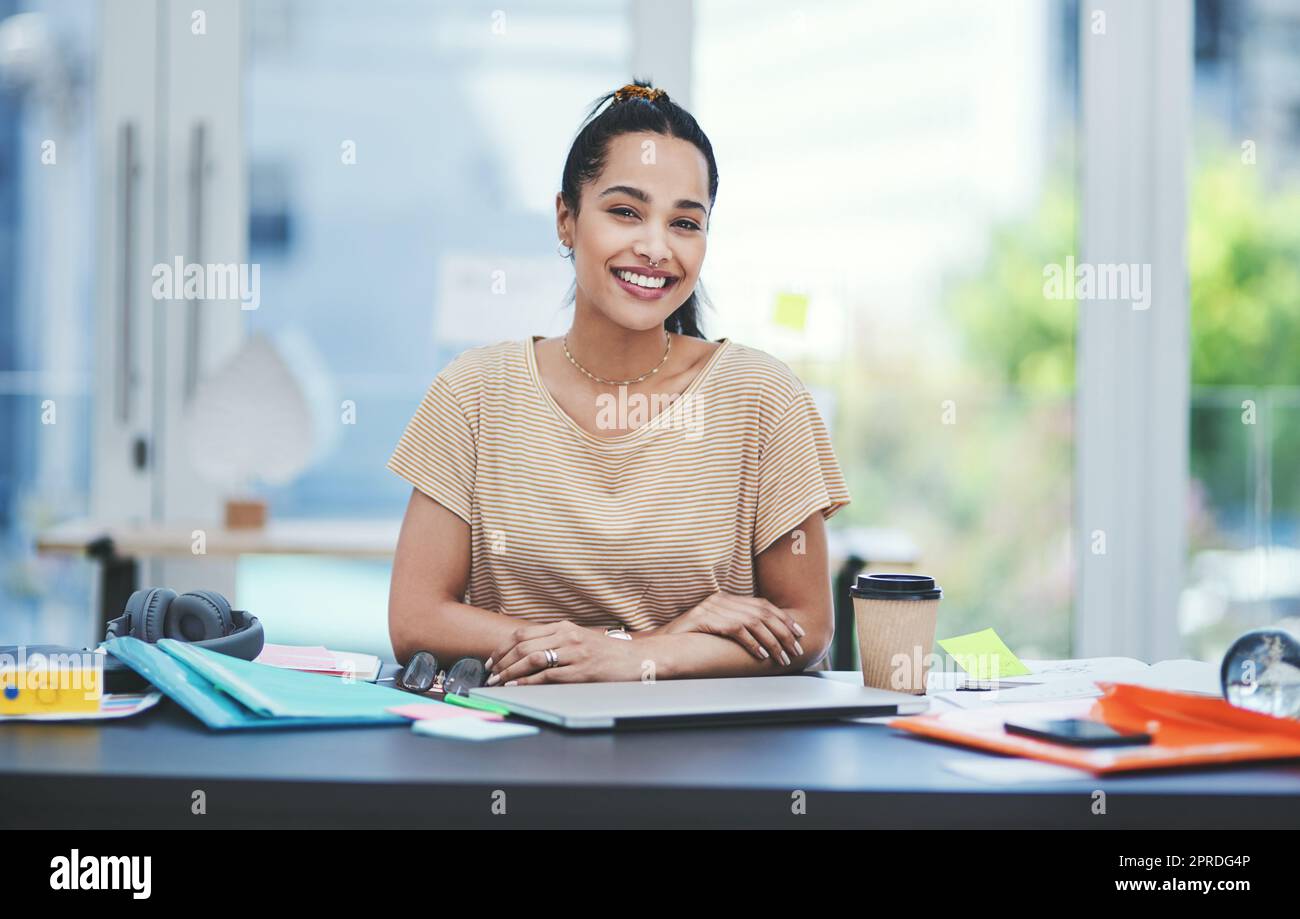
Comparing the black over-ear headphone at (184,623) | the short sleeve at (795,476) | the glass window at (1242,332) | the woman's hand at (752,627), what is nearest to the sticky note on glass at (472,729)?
the black over-ear headphone at (184,623)

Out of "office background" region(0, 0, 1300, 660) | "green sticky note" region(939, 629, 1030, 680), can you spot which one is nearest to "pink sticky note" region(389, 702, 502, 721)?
"green sticky note" region(939, 629, 1030, 680)

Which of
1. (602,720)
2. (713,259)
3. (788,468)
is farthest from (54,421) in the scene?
(602,720)

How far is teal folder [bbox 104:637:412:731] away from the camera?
38.7 inches

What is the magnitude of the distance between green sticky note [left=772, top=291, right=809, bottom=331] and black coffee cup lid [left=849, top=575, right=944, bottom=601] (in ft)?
6.48

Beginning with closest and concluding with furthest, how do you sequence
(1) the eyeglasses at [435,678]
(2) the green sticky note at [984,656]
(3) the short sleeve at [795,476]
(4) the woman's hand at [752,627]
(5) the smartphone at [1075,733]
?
1. (5) the smartphone at [1075,733]
2. (1) the eyeglasses at [435,678]
3. (2) the green sticky note at [984,656]
4. (4) the woman's hand at [752,627]
5. (3) the short sleeve at [795,476]

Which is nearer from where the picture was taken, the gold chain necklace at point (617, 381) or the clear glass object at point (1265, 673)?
the clear glass object at point (1265, 673)

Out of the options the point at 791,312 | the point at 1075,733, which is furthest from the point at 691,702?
the point at 791,312

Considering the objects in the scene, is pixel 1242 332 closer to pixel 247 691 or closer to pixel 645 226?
pixel 645 226

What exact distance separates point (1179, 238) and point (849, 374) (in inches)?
33.2

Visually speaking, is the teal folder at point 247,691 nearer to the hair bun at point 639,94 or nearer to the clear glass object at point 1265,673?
the clear glass object at point 1265,673

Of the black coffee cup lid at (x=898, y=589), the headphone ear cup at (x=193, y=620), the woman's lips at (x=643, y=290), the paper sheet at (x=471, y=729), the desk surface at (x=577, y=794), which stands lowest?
the desk surface at (x=577, y=794)

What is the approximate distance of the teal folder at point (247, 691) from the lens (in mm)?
982

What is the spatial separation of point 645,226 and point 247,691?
895mm
